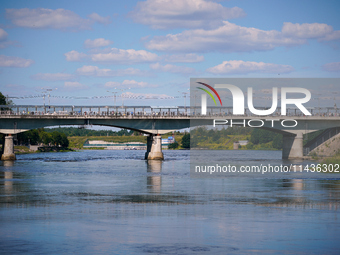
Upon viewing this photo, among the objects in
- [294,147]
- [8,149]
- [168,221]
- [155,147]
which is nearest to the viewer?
[168,221]

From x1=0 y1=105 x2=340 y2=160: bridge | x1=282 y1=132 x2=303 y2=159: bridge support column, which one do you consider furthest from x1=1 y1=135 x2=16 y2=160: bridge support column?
x1=282 y1=132 x2=303 y2=159: bridge support column

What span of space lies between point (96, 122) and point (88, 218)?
9185 centimetres

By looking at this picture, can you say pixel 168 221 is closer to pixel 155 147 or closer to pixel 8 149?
pixel 155 147

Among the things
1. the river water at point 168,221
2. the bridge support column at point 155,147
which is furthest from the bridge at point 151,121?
the river water at point 168,221

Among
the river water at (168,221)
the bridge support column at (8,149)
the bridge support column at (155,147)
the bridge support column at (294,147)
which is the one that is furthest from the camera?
the bridge support column at (294,147)

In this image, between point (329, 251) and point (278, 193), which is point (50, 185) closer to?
point (278, 193)

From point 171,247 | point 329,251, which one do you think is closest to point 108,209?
point 171,247

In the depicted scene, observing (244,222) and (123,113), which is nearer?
(244,222)

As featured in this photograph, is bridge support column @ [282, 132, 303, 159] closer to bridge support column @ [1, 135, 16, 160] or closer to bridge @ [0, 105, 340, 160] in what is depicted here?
bridge @ [0, 105, 340, 160]

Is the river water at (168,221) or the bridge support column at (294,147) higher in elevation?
the bridge support column at (294,147)

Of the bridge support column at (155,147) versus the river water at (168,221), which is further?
→ the bridge support column at (155,147)

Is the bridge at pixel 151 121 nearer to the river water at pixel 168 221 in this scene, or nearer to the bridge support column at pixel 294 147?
the bridge support column at pixel 294 147

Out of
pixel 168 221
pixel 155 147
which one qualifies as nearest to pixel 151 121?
pixel 155 147

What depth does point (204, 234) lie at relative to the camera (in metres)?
26.5
